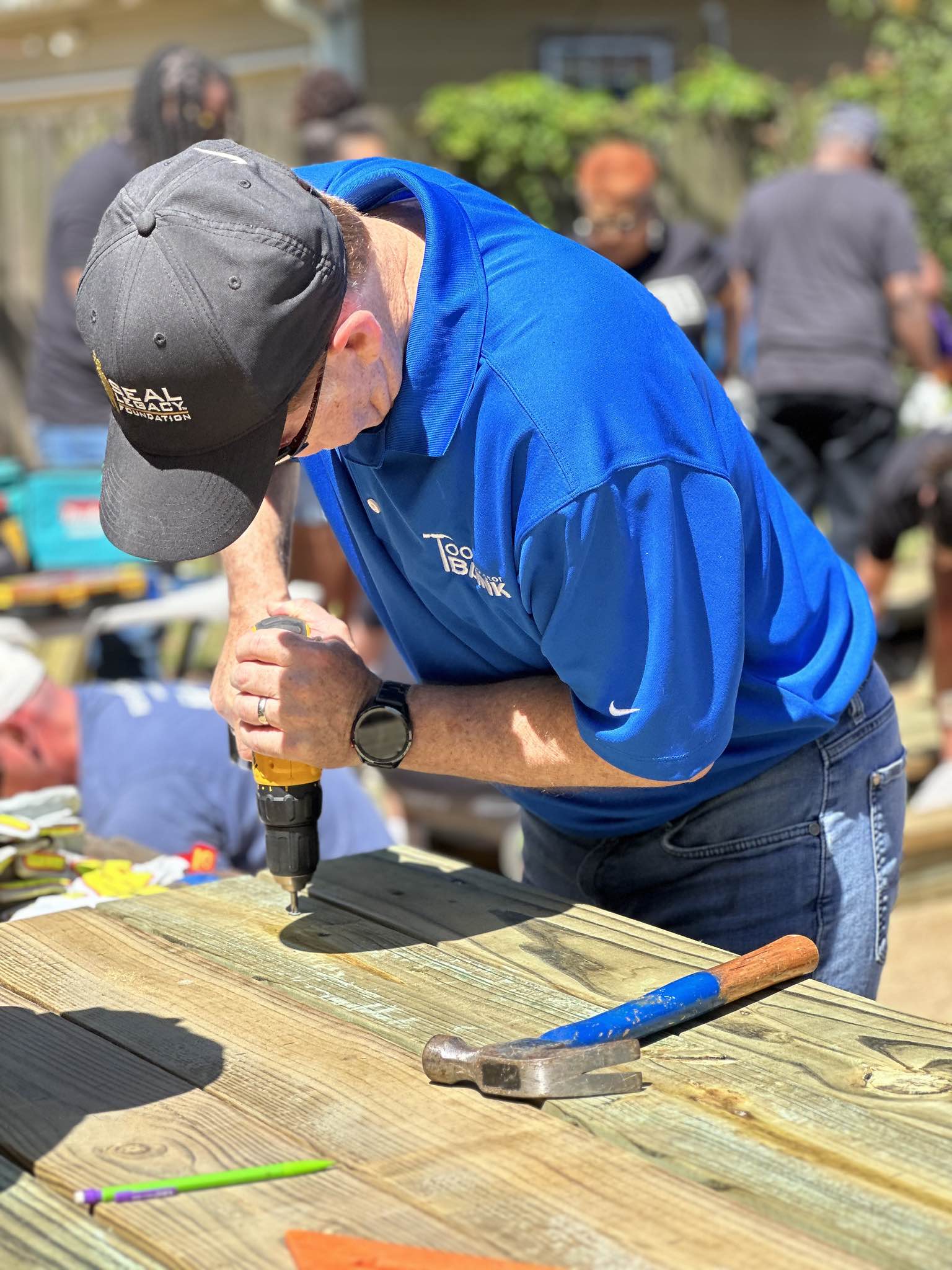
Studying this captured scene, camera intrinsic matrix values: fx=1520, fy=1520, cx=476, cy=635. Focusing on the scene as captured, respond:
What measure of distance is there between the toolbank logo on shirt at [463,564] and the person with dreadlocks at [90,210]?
11.3 feet

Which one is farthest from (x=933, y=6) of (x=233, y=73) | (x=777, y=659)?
(x=777, y=659)

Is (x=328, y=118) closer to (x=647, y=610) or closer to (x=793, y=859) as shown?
(x=793, y=859)

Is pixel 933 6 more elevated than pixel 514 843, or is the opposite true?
pixel 933 6

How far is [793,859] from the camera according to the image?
215cm

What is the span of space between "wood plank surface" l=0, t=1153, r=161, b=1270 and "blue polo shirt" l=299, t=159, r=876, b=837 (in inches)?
30.4

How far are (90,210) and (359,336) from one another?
4.20m

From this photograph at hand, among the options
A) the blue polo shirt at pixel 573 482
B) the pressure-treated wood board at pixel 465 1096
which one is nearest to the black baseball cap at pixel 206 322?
the blue polo shirt at pixel 573 482

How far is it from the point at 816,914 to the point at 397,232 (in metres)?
1.11

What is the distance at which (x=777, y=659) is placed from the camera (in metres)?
2.06

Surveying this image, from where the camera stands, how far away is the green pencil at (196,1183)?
4.25 ft

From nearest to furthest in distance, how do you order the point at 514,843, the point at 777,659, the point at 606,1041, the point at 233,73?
the point at 606,1041 → the point at 777,659 → the point at 514,843 → the point at 233,73

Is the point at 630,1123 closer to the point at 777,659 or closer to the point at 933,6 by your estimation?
the point at 777,659

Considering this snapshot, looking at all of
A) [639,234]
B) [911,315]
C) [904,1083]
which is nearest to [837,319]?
[911,315]

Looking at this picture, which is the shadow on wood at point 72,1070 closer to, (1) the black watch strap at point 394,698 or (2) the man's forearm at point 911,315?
(1) the black watch strap at point 394,698
